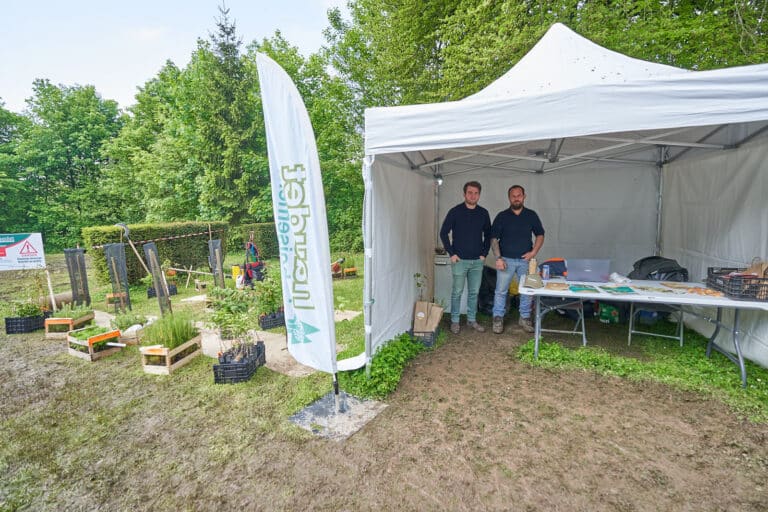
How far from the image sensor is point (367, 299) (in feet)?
9.85

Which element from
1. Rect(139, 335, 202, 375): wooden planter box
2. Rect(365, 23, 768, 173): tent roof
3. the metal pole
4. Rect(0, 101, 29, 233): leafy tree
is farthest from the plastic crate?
Rect(0, 101, 29, 233): leafy tree

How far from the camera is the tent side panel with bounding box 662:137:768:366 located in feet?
10.8

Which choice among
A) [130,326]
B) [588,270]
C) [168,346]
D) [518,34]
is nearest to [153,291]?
[130,326]

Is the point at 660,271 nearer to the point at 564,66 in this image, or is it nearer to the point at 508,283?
the point at 508,283

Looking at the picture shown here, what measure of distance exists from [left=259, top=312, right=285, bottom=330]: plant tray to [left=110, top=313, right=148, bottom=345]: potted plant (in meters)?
1.49

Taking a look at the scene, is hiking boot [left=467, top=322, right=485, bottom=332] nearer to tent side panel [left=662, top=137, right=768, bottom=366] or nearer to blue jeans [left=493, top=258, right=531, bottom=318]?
blue jeans [left=493, top=258, right=531, bottom=318]

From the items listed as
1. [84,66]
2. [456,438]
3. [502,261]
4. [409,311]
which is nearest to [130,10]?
[409,311]

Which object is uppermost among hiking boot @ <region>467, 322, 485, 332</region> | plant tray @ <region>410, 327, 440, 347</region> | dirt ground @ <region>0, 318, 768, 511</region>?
plant tray @ <region>410, 327, 440, 347</region>

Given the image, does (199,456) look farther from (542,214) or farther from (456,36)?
(456,36)

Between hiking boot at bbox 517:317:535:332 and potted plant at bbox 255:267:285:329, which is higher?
potted plant at bbox 255:267:285:329

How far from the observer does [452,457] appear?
2223 millimetres

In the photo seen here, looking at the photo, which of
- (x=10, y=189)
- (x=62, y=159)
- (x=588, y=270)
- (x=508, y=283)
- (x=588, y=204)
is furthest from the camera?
(x=62, y=159)

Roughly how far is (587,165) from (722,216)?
1.66 metres

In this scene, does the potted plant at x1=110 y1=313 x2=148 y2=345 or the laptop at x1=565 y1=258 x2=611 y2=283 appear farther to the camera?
the potted plant at x1=110 y1=313 x2=148 y2=345
